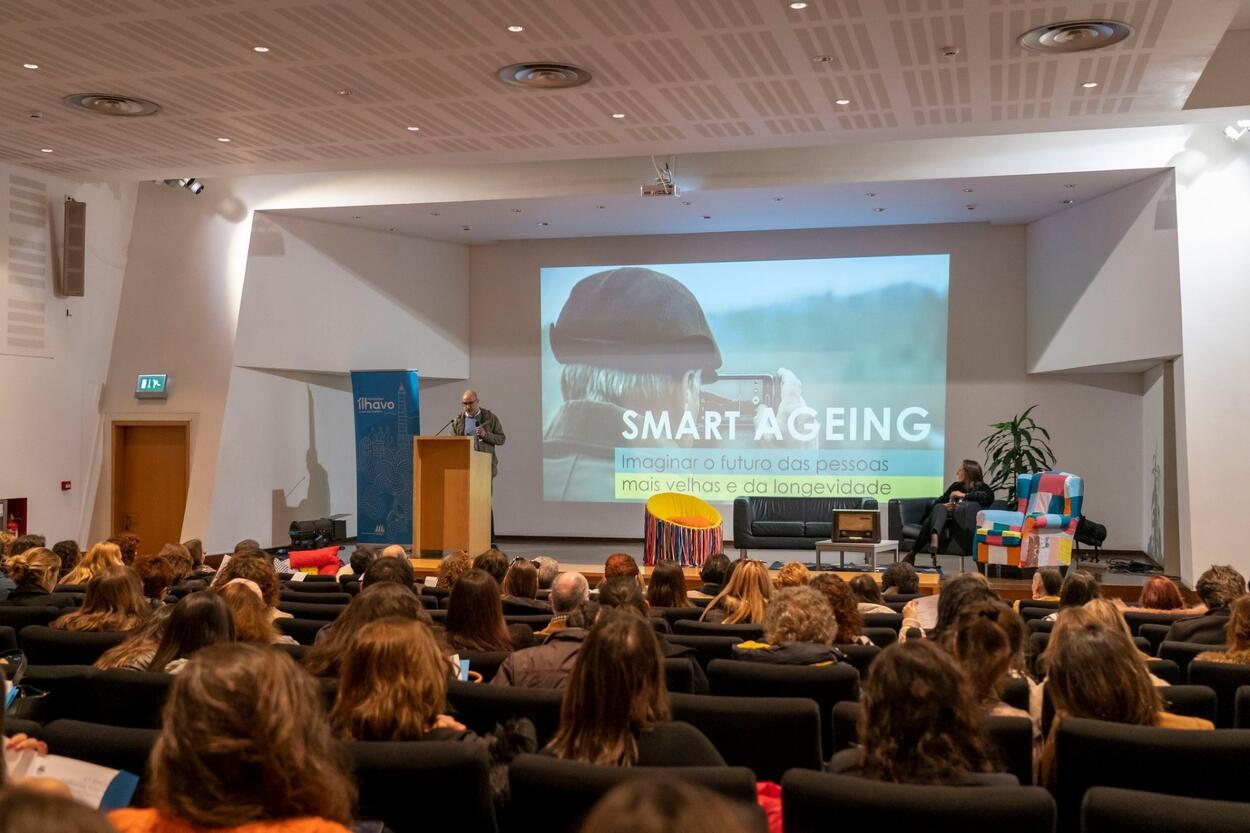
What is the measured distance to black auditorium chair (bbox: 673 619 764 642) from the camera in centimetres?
459

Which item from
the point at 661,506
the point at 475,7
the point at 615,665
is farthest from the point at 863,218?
the point at 615,665

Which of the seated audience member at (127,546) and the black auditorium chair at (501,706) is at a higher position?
the seated audience member at (127,546)

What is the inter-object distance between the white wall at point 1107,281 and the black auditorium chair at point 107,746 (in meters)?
9.98

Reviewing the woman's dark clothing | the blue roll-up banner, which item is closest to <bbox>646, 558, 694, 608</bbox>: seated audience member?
the woman's dark clothing

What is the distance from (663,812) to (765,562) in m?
10.9

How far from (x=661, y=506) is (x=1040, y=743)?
830 centimetres

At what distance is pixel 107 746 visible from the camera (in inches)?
91.0

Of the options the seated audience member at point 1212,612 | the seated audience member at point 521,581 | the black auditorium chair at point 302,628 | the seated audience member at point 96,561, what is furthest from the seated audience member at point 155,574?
the seated audience member at point 1212,612

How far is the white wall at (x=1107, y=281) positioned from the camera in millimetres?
10492

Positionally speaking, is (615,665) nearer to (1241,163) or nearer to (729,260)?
(1241,163)

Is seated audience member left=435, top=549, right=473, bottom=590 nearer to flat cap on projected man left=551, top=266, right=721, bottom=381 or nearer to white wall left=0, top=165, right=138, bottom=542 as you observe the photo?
white wall left=0, top=165, right=138, bottom=542

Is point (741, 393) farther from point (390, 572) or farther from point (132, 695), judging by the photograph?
point (132, 695)

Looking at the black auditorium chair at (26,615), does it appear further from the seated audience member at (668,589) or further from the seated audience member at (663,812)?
the seated audience member at (663,812)

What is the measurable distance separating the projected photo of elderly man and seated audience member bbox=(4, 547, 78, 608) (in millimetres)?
9193
